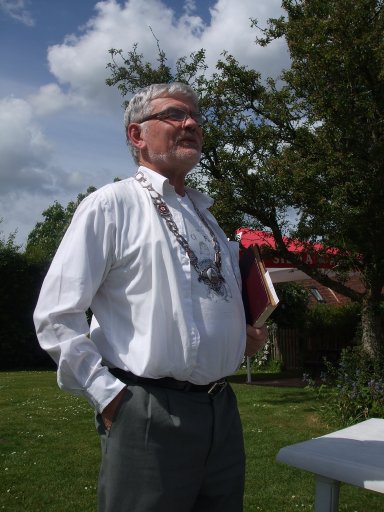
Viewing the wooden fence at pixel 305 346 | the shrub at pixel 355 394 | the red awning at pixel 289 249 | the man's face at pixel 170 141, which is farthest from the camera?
the wooden fence at pixel 305 346

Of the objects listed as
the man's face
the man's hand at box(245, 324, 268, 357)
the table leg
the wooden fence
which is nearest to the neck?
the man's face

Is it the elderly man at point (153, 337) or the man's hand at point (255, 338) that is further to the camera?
the man's hand at point (255, 338)

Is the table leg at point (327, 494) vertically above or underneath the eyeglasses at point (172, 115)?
underneath

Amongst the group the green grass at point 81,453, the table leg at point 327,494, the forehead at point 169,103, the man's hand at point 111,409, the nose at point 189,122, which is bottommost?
the green grass at point 81,453

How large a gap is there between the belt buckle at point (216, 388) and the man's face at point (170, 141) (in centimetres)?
80

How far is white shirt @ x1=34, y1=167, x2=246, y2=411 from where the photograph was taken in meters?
1.80

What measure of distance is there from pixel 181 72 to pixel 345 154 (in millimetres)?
3695

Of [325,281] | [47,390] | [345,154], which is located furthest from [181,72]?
[47,390]

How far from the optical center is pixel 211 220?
239 cm

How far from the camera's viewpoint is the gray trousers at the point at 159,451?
1783 millimetres

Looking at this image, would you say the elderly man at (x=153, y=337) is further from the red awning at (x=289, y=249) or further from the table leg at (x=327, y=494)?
the red awning at (x=289, y=249)

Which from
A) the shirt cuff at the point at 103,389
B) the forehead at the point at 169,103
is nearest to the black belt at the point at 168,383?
the shirt cuff at the point at 103,389

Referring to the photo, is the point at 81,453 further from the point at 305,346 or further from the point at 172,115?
the point at 305,346

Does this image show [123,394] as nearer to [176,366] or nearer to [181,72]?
[176,366]
